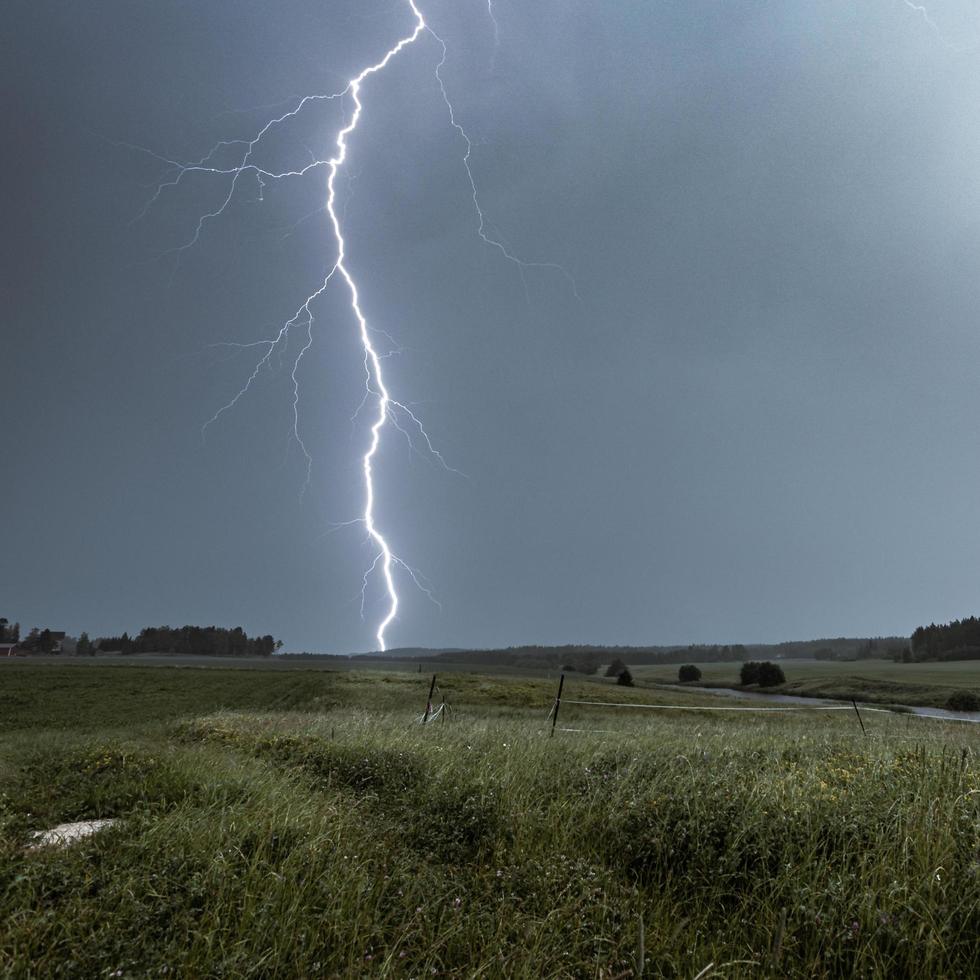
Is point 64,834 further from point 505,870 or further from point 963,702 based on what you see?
point 963,702

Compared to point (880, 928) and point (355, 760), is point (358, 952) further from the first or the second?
point (355, 760)

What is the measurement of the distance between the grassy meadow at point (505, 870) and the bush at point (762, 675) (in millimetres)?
90952

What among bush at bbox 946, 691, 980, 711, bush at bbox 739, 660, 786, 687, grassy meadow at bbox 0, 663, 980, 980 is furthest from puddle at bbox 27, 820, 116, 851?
bush at bbox 739, 660, 786, 687

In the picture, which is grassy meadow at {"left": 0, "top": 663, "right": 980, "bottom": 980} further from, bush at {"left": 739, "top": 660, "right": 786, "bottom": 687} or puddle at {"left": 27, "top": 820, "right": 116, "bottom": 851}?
bush at {"left": 739, "top": 660, "right": 786, "bottom": 687}

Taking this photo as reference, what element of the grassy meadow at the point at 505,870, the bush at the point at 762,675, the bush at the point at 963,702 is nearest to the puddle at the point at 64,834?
the grassy meadow at the point at 505,870

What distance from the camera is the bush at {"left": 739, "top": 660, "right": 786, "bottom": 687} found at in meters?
87.7

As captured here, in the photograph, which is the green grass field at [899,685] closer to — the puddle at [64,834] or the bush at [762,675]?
the bush at [762,675]

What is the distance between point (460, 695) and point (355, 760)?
117ft

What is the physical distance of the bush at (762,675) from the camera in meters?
87.7

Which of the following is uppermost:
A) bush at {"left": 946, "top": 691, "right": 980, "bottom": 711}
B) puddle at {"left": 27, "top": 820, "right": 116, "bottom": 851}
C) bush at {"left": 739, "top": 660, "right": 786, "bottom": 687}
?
puddle at {"left": 27, "top": 820, "right": 116, "bottom": 851}

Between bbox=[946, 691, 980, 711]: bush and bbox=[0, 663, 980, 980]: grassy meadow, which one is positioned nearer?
bbox=[0, 663, 980, 980]: grassy meadow

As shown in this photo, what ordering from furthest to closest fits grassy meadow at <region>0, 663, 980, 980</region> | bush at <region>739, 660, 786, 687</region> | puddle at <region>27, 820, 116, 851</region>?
bush at <region>739, 660, 786, 687</region> < puddle at <region>27, 820, 116, 851</region> < grassy meadow at <region>0, 663, 980, 980</region>

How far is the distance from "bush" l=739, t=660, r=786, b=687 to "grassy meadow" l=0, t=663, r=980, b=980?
9095 cm

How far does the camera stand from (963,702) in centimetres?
5241
